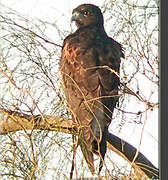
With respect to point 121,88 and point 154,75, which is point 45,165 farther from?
point 121,88

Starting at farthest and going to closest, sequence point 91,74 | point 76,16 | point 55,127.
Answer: point 76,16 < point 91,74 < point 55,127

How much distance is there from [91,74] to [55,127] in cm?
65

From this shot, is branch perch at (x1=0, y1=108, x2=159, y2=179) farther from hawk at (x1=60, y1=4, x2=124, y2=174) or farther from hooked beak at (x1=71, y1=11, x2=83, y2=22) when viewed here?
hooked beak at (x1=71, y1=11, x2=83, y2=22)

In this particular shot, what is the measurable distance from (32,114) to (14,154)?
155 millimetres

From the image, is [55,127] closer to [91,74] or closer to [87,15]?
[91,74]

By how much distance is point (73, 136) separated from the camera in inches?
77.8

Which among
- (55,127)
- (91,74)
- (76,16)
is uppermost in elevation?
(76,16)

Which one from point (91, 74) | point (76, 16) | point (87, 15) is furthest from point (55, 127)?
point (87, 15)

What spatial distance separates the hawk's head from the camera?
2.88 m

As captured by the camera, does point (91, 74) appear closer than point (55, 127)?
No

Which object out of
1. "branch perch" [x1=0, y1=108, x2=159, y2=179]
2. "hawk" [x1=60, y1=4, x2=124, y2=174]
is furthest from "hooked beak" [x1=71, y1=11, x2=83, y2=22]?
"branch perch" [x1=0, y1=108, x2=159, y2=179]

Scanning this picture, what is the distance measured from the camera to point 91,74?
2.55 meters

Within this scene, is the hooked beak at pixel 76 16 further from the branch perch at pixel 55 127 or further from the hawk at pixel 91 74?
the branch perch at pixel 55 127

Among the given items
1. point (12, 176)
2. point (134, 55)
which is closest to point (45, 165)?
point (12, 176)
